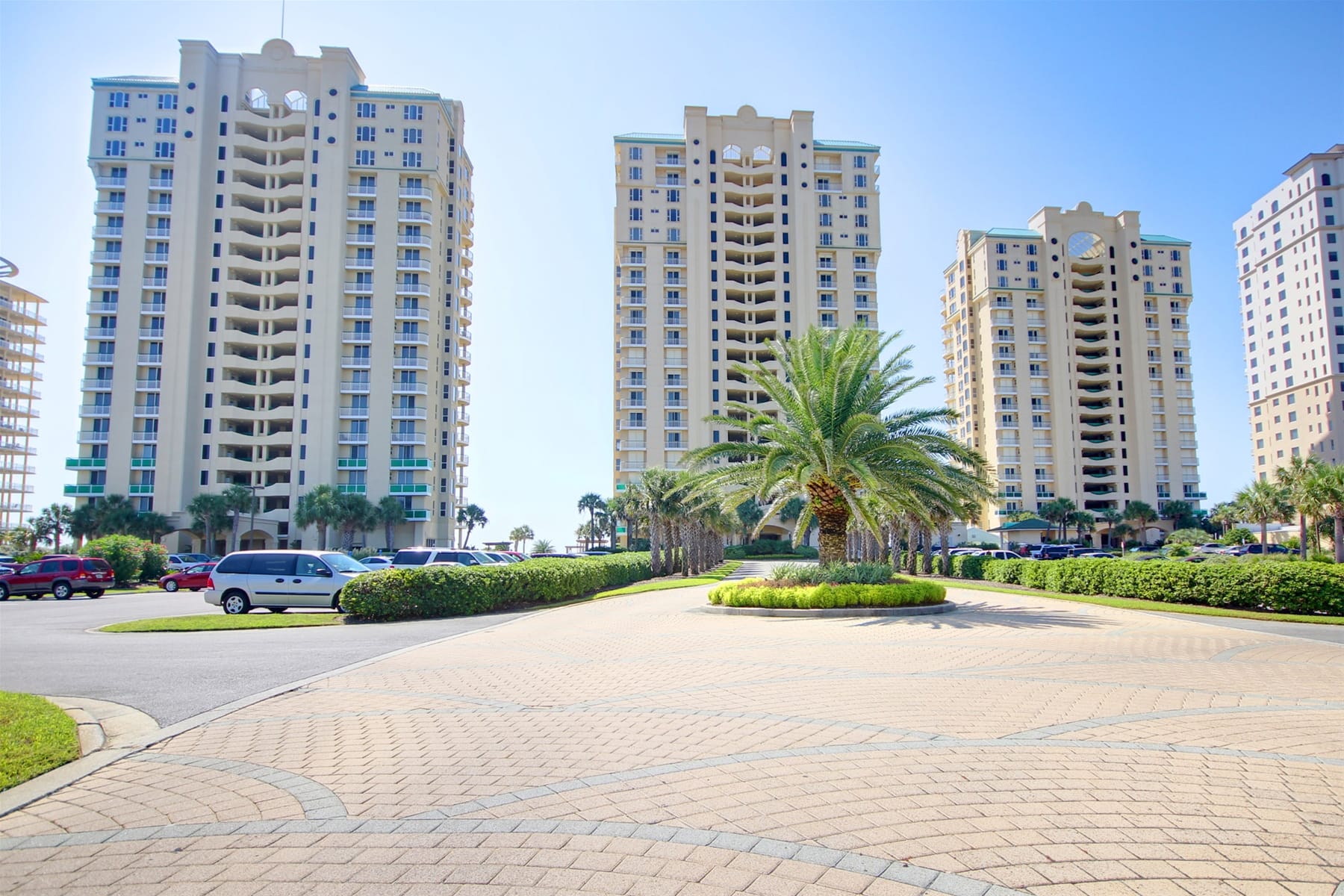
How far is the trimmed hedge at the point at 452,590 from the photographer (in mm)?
18625

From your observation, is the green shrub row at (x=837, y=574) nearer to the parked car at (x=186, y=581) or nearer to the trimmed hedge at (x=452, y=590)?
the trimmed hedge at (x=452, y=590)

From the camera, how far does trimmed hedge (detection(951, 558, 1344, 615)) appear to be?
1814 centimetres

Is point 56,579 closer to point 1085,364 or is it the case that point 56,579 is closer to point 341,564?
point 341,564

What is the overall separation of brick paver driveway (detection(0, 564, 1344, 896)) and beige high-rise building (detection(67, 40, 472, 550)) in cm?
6893

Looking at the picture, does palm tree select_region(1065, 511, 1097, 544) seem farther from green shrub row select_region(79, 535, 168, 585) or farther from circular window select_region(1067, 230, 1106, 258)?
green shrub row select_region(79, 535, 168, 585)

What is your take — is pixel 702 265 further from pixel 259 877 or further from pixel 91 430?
pixel 259 877

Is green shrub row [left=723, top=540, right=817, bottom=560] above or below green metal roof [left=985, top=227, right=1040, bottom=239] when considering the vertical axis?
below

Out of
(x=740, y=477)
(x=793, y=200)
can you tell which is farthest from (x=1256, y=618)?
(x=793, y=200)

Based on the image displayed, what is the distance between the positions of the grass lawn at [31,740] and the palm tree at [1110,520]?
332 feet

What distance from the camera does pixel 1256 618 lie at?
1759cm

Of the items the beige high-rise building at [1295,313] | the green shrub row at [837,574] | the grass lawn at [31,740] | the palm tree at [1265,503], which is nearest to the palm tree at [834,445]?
the green shrub row at [837,574]

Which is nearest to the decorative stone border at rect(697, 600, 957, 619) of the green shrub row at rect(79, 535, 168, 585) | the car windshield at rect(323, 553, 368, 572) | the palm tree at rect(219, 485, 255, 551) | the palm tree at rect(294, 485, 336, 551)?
the car windshield at rect(323, 553, 368, 572)

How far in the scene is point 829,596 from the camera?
699 inches

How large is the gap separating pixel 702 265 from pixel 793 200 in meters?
13.0
